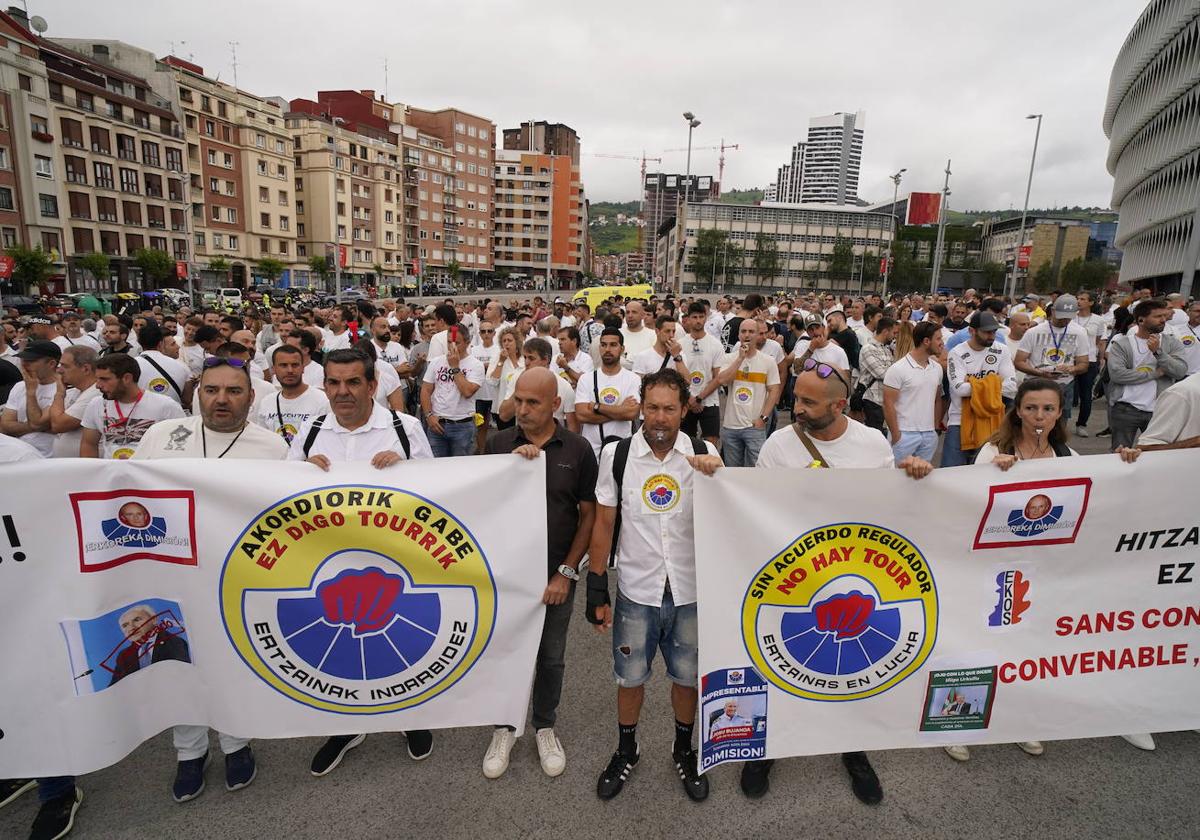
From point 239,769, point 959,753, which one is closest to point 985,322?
point 959,753

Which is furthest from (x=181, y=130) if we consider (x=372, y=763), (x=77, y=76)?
(x=372, y=763)

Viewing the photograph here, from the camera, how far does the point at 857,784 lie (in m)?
3.02

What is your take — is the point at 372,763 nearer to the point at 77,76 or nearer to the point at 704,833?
the point at 704,833

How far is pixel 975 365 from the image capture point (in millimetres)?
5637

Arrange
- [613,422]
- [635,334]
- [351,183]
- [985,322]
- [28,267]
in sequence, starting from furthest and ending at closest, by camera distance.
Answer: [351,183] < [28,267] < [635,334] < [613,422] < [985,322]

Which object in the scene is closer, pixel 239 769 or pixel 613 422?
pixel 239 769

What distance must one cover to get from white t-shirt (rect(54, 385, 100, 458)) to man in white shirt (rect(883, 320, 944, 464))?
244 inches

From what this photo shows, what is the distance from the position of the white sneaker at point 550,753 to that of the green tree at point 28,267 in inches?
1850

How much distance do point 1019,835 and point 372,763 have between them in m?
2.97

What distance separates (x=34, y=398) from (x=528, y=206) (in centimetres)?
10345

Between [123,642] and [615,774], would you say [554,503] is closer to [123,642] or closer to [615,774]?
[615,774]

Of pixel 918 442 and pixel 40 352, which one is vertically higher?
pixel 40 352

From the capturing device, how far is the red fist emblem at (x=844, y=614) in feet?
9.75

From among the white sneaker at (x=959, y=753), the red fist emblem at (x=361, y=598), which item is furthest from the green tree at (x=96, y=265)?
the white sneaker at (x=959, y=753)
